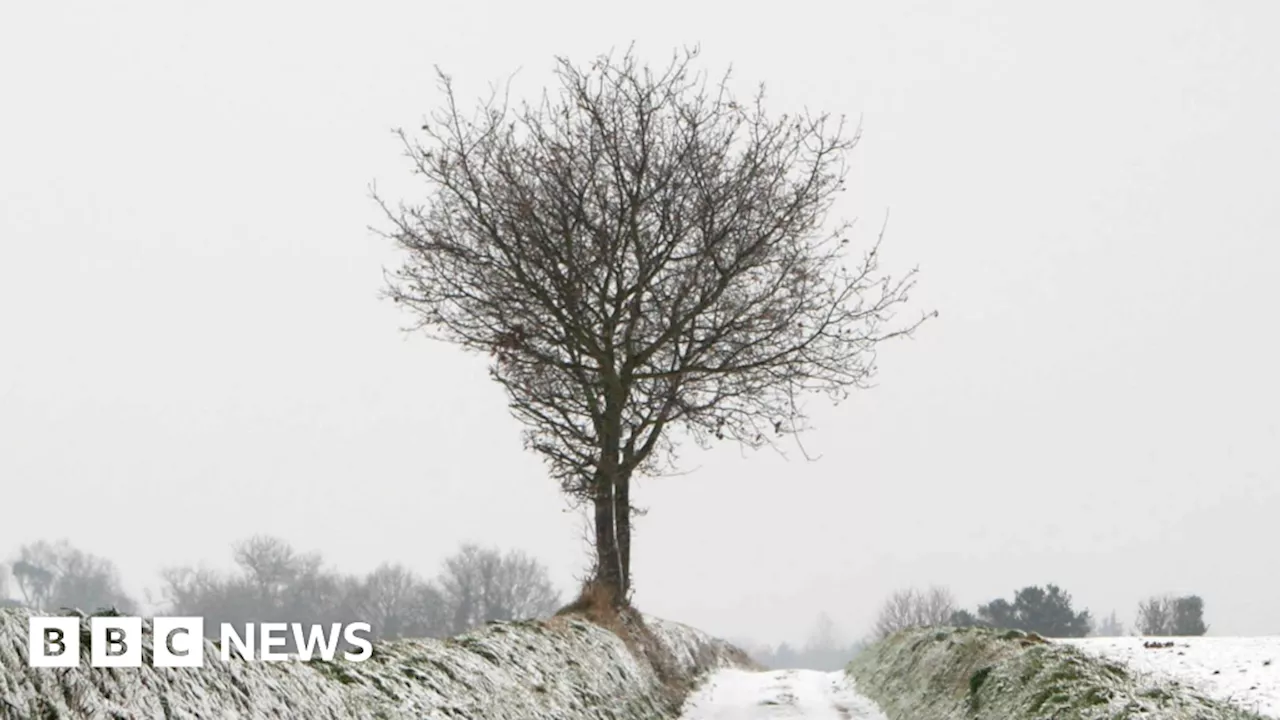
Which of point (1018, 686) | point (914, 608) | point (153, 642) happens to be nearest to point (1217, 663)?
point (1018, 686)

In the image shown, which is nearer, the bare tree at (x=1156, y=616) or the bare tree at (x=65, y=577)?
the bare tree at (x=1156, y=616)

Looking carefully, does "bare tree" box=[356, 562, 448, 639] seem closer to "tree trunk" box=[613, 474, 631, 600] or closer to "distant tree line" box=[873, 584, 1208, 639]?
"distant tree line" box=[873, 584, 1208, 639]

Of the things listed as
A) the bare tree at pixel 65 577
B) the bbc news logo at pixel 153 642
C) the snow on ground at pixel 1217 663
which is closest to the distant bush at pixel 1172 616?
the snow on ground at pixel 1217 663

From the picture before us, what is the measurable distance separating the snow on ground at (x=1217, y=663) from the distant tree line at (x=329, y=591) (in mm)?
89471

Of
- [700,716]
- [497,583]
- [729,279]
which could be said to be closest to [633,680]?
[700,716]

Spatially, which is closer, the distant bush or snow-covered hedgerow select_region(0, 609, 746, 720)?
snow-covered hedgerow select_region(0, 609, 746, 720)

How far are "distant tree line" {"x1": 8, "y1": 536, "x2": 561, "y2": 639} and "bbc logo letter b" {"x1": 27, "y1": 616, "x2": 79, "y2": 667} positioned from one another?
331 ft

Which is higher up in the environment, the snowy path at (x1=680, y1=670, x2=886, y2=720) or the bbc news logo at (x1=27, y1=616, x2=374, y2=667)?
the bbc news logo at (x1=27, y1=616, x2=374, y2=667)

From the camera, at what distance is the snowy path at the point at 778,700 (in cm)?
1612

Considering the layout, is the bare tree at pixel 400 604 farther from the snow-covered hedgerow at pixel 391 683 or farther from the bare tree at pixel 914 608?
the snow-covered hedgerow at pixel 391 683

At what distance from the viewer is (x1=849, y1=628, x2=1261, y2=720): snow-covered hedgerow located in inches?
362

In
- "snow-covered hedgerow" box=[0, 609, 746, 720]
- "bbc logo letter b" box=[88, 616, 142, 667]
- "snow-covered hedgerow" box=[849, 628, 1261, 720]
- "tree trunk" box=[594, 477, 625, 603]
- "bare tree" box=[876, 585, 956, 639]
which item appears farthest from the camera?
"bare tree" box=[876, 585, 956, 639]

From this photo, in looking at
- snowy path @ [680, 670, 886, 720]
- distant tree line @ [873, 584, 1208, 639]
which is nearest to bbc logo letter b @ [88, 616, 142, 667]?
snowy path @ [680, 670, 886, 720]

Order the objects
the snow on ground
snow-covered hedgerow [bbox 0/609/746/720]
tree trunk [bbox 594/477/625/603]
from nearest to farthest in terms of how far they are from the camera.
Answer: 1. snow-covered hedgerow [bbox 0/609/746/720]
2. the snow on ground
3. tree trunk [bbox 594/477/625/603]
